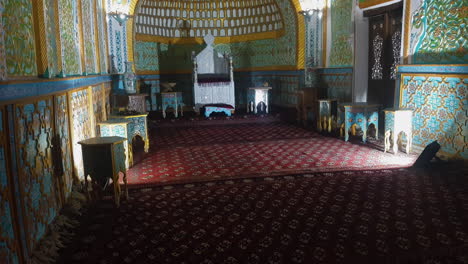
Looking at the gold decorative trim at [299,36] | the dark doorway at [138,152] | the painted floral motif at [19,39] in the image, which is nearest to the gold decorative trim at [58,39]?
the painted floral motif at [19,39]

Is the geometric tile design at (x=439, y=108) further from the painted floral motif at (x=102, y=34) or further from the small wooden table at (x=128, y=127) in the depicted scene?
the painted floral motif at (x=102, y=34)

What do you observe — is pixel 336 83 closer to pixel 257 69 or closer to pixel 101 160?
pixel 257 69

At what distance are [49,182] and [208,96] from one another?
23.5ft

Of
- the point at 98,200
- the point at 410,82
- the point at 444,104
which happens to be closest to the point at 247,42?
the point at 410,82

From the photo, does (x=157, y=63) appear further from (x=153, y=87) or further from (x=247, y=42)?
(x=247, y=42)

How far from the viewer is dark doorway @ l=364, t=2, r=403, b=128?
665 centimetres

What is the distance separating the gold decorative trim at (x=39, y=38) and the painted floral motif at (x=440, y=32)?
16.2 ft

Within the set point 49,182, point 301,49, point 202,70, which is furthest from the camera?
point 202,70

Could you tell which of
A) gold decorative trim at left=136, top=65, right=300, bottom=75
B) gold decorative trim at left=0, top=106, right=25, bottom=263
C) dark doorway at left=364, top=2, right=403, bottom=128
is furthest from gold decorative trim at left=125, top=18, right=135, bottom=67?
gold decorative trim at left=0, top=106, right=25, bottom=263

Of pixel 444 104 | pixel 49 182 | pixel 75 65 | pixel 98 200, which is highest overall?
pixel 75 65

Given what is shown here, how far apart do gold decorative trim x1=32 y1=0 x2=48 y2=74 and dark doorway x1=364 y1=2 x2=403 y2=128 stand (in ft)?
18.2

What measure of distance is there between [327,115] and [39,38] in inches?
228

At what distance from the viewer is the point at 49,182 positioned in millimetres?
3133

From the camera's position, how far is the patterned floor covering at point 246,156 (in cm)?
481
